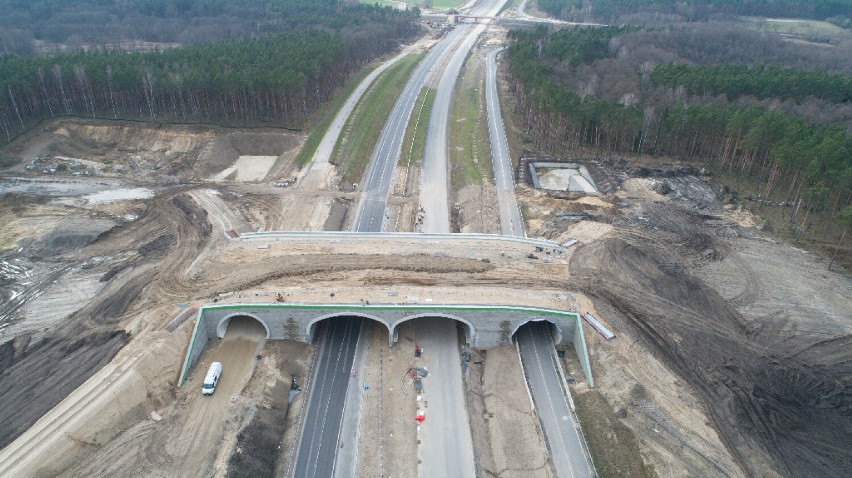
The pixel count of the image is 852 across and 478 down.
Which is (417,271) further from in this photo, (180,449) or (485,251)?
(180,449)

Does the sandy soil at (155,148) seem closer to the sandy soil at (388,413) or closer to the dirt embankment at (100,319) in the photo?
the dirt embankment at (100,319)

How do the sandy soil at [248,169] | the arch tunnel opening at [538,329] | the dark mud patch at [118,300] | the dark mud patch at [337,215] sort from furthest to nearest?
the sandy soil at [248,169]
the dark mud patch at [337,215]
the arch tunnel opening at [538,329]
the dark mud patch at [118,300]

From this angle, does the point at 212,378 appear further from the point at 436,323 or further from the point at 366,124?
the point at 366,124

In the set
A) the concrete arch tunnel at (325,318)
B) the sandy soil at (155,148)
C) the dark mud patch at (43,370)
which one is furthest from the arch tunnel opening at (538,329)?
the sandy soil at (155,148)

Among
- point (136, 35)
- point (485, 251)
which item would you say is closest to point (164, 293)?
point (485, 251)

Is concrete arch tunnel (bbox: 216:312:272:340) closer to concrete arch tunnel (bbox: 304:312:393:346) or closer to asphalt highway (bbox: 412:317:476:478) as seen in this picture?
concrete arch tunnel (bbox: 304:312:393:346)

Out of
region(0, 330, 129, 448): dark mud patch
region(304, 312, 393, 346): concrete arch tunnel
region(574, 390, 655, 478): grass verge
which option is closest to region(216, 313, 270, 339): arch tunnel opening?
region(304, 312, 393, 346): concrete arch tunnel
